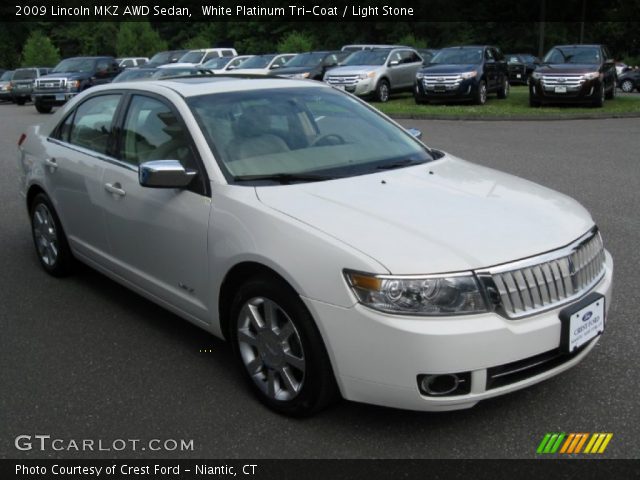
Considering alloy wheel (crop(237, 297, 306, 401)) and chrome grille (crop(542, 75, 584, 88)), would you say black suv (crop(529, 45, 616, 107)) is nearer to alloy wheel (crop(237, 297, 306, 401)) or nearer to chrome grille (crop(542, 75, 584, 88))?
chrome grille (crop(542, 75, 584, 88))

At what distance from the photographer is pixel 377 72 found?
909 inches

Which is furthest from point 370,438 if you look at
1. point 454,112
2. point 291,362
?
point 454,112

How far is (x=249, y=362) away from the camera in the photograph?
147 inches

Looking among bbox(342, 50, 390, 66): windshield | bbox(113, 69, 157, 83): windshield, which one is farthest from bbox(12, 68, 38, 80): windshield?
bbox(342, 50, 390, 66): windshield

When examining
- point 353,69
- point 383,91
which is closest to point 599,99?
point 383,91

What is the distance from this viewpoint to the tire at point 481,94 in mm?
20969

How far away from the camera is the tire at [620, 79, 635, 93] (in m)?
36.0

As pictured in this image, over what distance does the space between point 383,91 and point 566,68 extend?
19.7 feet

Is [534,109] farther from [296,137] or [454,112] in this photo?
[296,137]

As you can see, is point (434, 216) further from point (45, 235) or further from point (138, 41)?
point (138, 41)

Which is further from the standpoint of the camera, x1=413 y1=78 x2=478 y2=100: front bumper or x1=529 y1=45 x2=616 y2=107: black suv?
x1=413 y1=78 x2=478 y2=100: front bumper

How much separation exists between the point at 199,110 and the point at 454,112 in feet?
49.7

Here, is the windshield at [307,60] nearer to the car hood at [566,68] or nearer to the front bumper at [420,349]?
the car hood at [566,68]

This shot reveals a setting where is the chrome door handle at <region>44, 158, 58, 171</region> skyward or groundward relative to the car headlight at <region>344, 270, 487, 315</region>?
skyward
